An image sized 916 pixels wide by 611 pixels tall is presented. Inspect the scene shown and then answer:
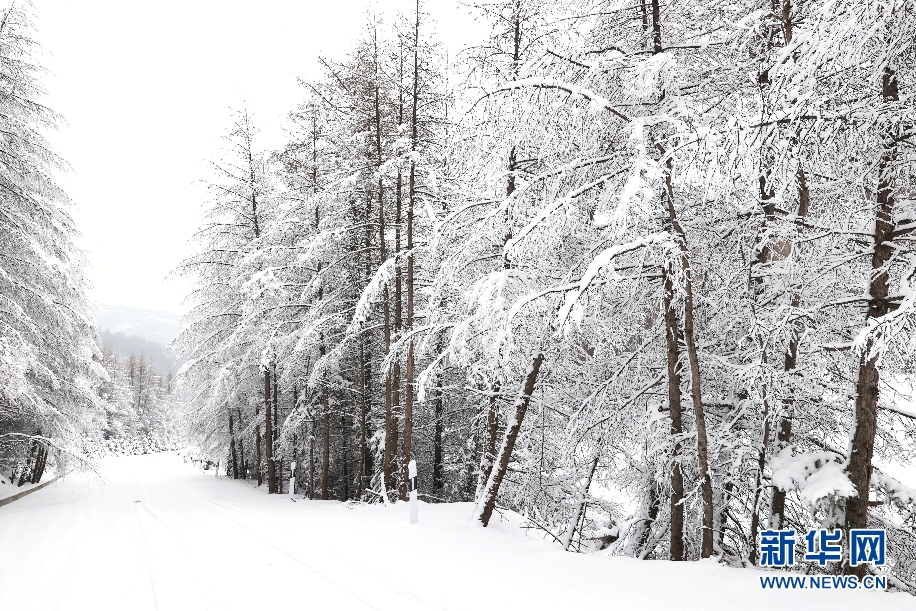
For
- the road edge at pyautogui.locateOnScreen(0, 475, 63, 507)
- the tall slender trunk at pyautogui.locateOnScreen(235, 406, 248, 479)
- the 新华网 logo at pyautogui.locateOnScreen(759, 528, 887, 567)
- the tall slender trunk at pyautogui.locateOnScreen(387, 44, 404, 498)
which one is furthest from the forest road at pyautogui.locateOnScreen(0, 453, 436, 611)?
the tall slender trunk at pyautogui.locateOnScreen(235, 406, 248, 479)

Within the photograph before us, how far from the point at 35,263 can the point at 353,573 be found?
12.9 m

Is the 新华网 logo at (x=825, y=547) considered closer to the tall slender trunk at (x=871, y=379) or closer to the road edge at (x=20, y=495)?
the tall slender trunk at (x=871, y=379)

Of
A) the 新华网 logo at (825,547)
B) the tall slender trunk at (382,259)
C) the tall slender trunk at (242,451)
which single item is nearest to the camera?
the 新华网 logo at (825,547)

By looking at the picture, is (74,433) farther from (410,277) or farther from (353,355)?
(410,277)

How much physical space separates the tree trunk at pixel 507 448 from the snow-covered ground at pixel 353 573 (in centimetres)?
41

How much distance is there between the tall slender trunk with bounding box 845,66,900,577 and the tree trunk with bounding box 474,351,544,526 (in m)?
4.68

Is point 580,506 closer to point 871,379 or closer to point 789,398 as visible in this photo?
point 789,398

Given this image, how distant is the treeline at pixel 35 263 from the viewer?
13312mm

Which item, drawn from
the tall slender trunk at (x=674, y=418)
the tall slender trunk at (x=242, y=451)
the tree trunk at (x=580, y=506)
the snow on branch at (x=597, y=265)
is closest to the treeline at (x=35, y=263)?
the tall slender trunk at (x=242, y=451)

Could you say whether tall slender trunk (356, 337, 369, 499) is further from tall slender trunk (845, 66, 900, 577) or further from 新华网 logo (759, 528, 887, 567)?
tall slender trunk (845, 66, 900, 577)

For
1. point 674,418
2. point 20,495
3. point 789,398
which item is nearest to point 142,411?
point 20,495

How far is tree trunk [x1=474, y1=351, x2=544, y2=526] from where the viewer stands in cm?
928

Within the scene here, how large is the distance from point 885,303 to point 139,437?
3498 inches

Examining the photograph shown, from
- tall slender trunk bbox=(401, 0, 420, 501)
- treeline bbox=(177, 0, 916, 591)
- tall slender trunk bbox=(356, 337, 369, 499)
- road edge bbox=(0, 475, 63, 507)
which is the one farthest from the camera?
tall slender trunk bbox=(356, 337, 369, 499)
